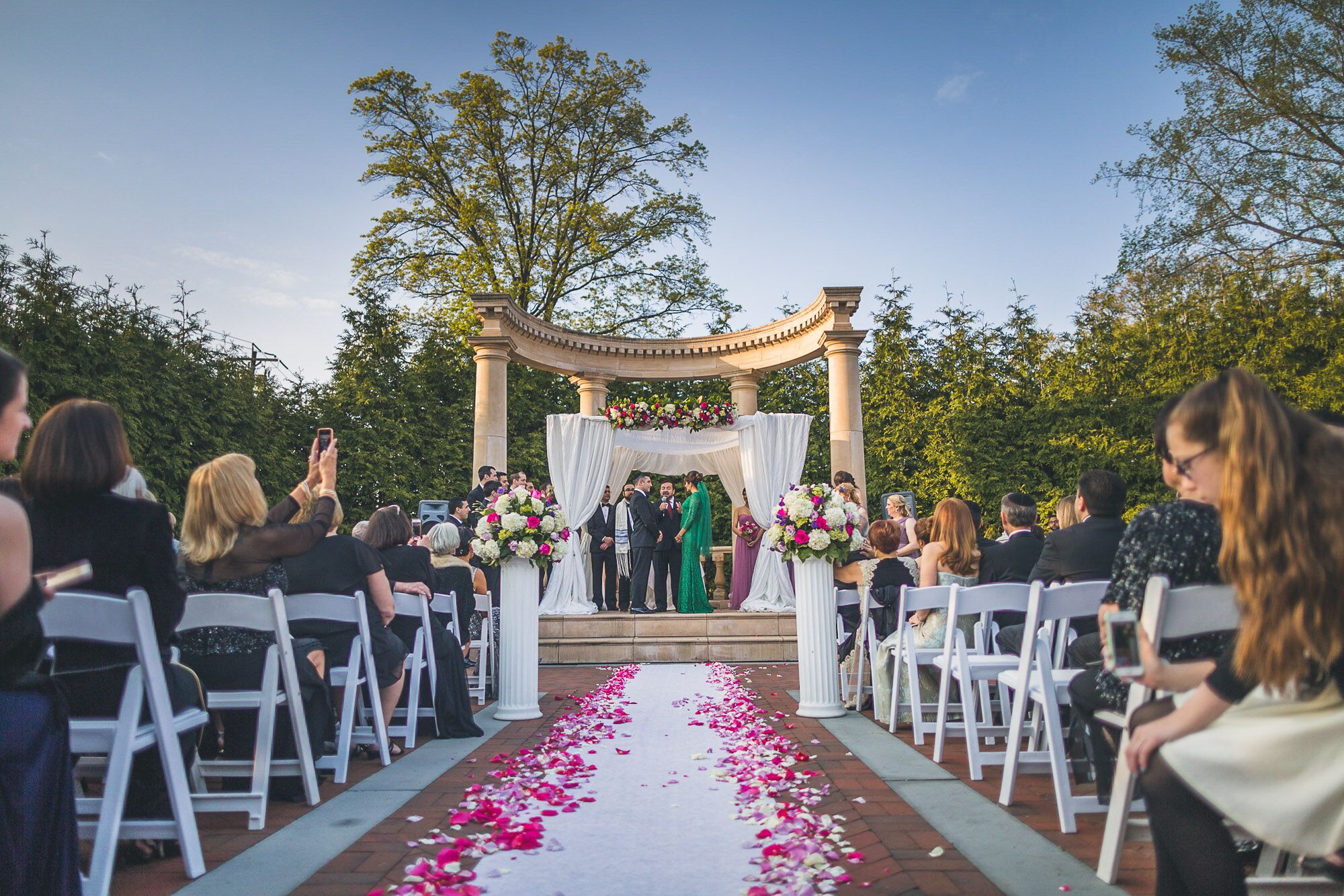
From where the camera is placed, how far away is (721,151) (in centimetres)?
2266

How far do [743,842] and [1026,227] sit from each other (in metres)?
10.7

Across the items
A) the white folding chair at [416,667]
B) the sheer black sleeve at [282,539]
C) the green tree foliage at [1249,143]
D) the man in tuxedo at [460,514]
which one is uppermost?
the green tree foliage at [1249,143]

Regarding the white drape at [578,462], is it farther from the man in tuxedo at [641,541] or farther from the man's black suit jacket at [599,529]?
the man in tuxedo at [641,541]

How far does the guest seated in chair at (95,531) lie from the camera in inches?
104

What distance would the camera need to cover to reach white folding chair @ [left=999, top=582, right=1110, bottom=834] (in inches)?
125

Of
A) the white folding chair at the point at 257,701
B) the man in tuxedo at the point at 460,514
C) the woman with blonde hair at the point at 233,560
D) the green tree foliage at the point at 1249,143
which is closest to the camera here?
the white folding chair at the point at 257,701

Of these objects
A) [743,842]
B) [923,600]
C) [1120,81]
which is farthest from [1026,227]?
[743,842]

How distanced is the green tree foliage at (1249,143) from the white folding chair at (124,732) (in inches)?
730

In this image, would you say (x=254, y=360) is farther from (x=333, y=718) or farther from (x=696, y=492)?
(x=333, y=718)

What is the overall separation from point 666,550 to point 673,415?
249 cm

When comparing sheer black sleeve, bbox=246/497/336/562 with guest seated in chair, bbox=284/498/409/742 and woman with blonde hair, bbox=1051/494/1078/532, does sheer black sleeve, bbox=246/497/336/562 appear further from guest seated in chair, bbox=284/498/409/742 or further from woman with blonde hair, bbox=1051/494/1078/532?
woman with blonde hair, bbox=1051/494/1078/532

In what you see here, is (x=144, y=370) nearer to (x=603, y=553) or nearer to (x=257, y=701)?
(x=603, y=553)

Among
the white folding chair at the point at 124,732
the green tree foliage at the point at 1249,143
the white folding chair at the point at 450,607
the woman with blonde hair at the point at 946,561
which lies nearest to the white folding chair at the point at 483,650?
the white folding chair at the point at 450,607

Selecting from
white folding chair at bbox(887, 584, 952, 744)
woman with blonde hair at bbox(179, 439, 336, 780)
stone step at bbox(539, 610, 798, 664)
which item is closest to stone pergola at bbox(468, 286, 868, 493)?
stone step at bbox(539, 610, 798, 664)
